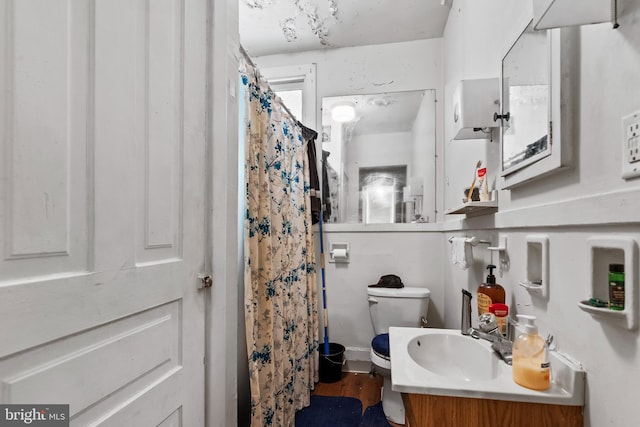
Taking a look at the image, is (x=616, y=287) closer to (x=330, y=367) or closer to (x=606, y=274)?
(x=606, y=274)

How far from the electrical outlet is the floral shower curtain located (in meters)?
1.15

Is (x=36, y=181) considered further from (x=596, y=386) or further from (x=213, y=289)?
(x=596, y=386)

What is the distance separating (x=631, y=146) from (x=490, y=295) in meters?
0.64

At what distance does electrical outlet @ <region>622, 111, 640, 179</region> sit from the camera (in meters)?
0.49

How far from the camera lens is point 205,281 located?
3.14ft

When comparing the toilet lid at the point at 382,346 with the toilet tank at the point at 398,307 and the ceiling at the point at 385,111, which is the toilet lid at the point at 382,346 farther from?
the ceiling at the point at 385,111

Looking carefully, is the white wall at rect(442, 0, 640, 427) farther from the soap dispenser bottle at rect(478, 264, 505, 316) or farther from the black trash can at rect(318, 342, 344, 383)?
the black trash can at rect(318, 342, 344, 383)

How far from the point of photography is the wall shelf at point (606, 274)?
1.65 ft

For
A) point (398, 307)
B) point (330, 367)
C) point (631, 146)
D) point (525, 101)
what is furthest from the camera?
point (330, 367)

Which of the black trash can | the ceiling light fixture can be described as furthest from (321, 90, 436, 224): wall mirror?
the black trash can

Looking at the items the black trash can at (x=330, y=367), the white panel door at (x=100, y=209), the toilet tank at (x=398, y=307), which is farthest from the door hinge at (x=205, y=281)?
the black trash can at (x=330, y=367)

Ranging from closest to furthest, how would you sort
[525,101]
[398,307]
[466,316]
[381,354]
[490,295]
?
[525,101] < [490,295] < [466,316] < [381,354] < [398,307]

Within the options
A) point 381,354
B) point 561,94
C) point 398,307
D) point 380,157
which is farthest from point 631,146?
point 380,157

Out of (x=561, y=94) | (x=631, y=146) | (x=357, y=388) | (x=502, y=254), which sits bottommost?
(x=357, y=388)
